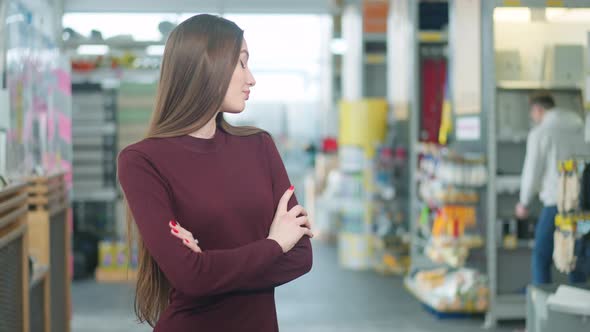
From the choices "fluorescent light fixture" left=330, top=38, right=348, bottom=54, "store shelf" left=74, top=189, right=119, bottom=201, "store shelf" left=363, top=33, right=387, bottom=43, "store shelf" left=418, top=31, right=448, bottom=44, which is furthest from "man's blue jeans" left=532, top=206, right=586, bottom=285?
"fluorescent light fixture" left=330, top=38, right=348, bottom=54

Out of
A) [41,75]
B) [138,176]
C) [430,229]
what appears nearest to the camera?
[138,176]

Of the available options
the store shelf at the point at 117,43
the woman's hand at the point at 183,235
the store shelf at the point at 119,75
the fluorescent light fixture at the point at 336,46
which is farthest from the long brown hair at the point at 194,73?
the fluorescent light fixture at the point at 336,46

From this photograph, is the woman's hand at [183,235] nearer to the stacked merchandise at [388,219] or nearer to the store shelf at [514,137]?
the store shelf at [514,137]

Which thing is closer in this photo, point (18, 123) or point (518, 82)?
point (18, 123)

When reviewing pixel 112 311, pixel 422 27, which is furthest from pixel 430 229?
pixel 112 311

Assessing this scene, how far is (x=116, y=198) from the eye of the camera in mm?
9352

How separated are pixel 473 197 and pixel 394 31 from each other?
3.41m

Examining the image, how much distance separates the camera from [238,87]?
191 cm

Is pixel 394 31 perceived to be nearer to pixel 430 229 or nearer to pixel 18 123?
pixel 430 229

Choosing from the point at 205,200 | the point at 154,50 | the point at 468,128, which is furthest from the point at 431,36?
the point at 205,200

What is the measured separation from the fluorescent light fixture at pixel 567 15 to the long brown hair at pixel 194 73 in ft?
16.9

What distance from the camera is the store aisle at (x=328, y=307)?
6529mm

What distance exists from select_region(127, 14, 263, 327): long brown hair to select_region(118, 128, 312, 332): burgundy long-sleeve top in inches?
2.1

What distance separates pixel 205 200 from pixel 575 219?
3.18 metres
